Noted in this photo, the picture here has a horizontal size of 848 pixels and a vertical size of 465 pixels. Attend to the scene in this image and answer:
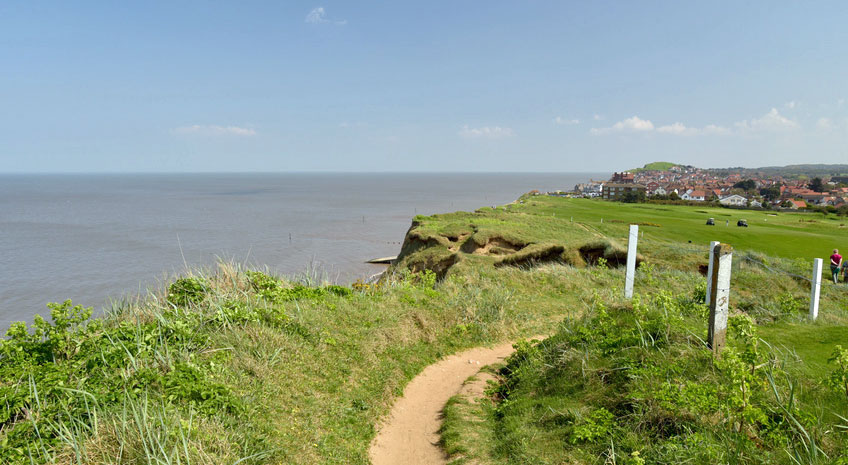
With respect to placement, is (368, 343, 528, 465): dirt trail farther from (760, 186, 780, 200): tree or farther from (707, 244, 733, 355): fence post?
(760, 186, 780, 200): tree

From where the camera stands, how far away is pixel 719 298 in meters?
5.76

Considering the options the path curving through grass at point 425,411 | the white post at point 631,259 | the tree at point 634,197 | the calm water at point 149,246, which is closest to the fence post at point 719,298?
the path curving through grass at point 425,411

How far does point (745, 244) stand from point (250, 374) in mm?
39698

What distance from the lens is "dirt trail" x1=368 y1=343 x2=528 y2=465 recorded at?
6.40 m

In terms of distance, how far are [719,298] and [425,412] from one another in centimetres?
471

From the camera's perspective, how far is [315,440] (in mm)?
5875

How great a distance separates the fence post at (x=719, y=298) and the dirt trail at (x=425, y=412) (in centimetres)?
390

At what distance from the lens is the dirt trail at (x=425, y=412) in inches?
252

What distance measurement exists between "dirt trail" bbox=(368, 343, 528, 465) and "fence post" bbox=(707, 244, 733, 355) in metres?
3.90

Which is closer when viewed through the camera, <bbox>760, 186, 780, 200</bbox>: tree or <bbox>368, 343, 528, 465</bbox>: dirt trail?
<bbox>368, 343, 528, 465</bbox>: dirt trail

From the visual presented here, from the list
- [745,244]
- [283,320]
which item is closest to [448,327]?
[283,320]

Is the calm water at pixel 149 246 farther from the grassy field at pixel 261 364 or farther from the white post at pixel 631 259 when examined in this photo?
the white post at pixel 631 259

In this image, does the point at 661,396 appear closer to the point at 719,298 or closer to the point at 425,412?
the point at 719,298

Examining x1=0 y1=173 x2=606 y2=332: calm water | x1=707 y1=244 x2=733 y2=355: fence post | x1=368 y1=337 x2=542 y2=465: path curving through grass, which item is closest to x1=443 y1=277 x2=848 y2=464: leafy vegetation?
x1=707 y1=244 x2=733 y2=355: fence post
